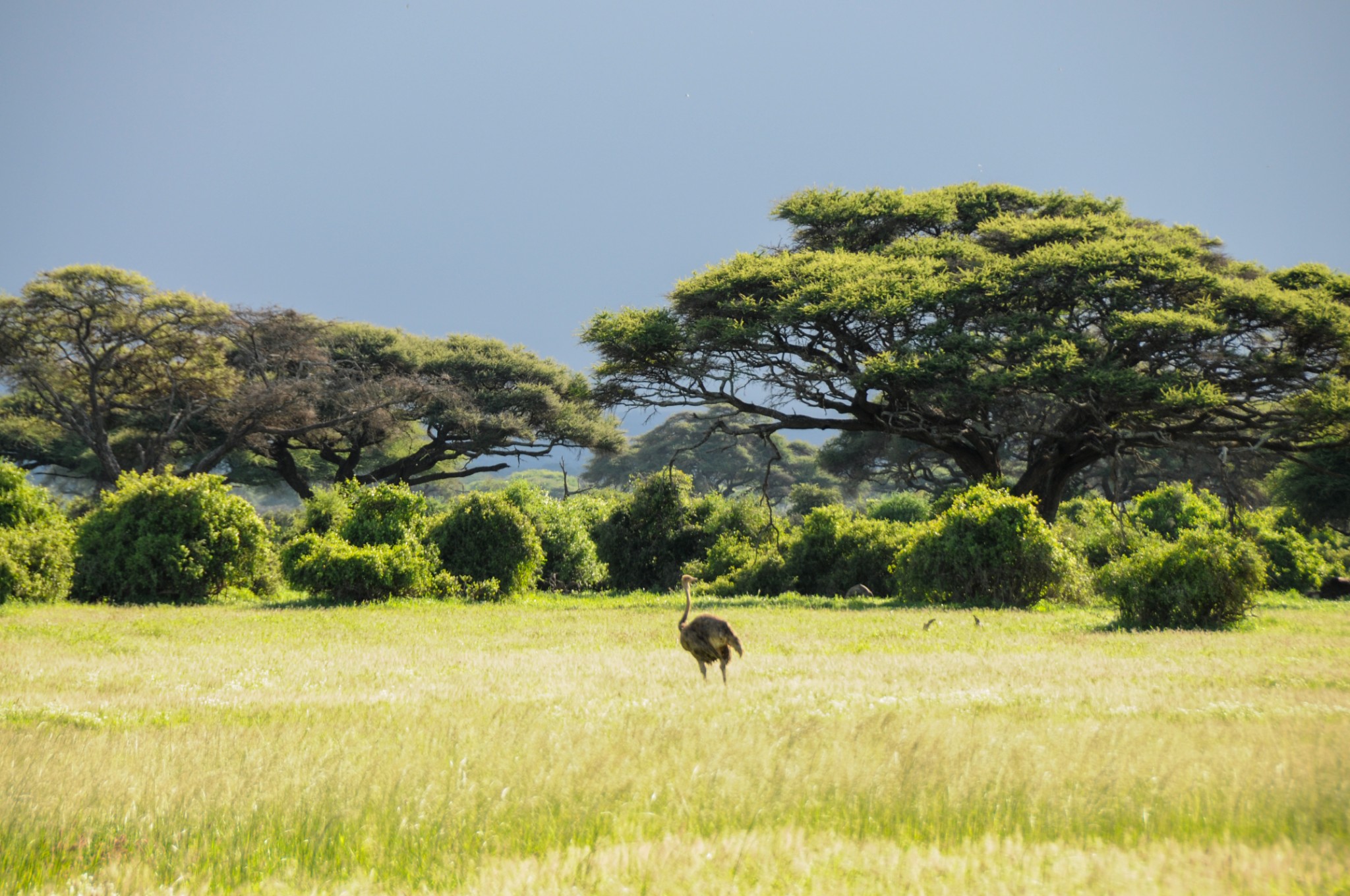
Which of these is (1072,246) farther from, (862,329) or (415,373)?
(415,373)

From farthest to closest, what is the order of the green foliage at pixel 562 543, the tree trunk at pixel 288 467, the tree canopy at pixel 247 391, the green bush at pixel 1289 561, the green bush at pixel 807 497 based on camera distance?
the green bush at pixel 807 497 < the tree trunk at pixel 288 467 < the tree canopy at pixel 247 391 < the green bush at pixel 1289 561 < the green foliage at pixel 562 543

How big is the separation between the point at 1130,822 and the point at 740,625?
11209 millimetres

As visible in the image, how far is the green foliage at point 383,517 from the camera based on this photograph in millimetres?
21797

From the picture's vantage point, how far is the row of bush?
53.8 ft

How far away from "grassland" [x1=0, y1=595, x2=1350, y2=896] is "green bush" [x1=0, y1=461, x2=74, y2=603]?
11.3 meters

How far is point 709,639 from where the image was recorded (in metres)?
8.96

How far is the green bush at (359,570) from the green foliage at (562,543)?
11.9 feet

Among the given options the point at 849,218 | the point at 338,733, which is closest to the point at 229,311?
the point at 849,218

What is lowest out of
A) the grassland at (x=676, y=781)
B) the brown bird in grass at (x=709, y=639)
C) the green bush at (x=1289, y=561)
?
the grassland at (x=676, y=781)

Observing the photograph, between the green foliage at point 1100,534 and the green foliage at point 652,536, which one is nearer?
the green foliage at point 1100,534

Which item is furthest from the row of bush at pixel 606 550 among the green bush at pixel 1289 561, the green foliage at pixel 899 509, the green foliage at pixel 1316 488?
the green foliage at pixel 899 509

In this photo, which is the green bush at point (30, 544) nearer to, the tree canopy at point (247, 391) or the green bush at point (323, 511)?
the green bush at point (323, 511)

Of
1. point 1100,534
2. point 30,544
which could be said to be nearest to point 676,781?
point 30,544

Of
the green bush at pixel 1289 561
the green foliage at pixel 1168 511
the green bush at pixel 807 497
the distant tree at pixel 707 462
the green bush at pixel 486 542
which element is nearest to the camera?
the green bush at pixel 486 542
